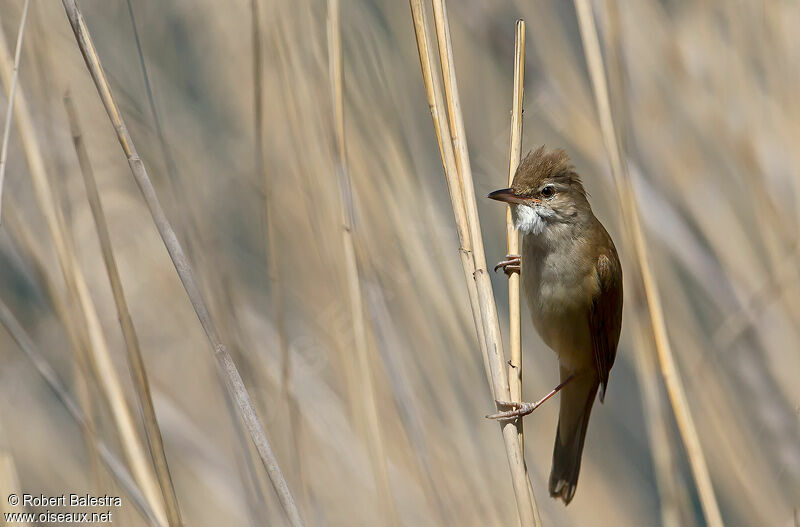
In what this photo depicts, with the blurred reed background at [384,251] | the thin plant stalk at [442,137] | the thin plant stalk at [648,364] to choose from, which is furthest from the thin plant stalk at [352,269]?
the thin plant stalk at [648,364]

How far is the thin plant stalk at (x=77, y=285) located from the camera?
64.1 inches

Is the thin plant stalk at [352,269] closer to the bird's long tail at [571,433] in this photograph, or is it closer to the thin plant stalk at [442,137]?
the thin plant stalk at [442,137]

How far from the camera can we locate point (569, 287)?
235cm

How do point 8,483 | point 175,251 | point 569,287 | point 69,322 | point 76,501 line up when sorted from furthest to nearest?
1. point 569,287
2. point 76,501
3. point 69,322
4. point 8,483
5. point 175,251

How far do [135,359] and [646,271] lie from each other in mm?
1109

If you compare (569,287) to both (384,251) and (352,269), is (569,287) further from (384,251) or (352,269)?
(352,269)

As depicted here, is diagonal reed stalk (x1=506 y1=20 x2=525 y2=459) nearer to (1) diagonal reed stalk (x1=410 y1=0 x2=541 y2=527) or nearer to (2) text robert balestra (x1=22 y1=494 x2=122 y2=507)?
(1) diagonal reed stalk (x1=410 y1=0 x2=541 y2=527)

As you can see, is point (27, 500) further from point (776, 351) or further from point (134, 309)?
point (776, 351)


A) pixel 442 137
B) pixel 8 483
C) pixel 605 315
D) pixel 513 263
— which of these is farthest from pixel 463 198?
pixel 8 483

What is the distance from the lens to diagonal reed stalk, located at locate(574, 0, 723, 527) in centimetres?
155

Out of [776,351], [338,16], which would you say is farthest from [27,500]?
[776,351]

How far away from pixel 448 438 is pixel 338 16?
1.32m

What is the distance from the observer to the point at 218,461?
2979 mm

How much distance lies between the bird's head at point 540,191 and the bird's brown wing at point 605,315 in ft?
0.89
